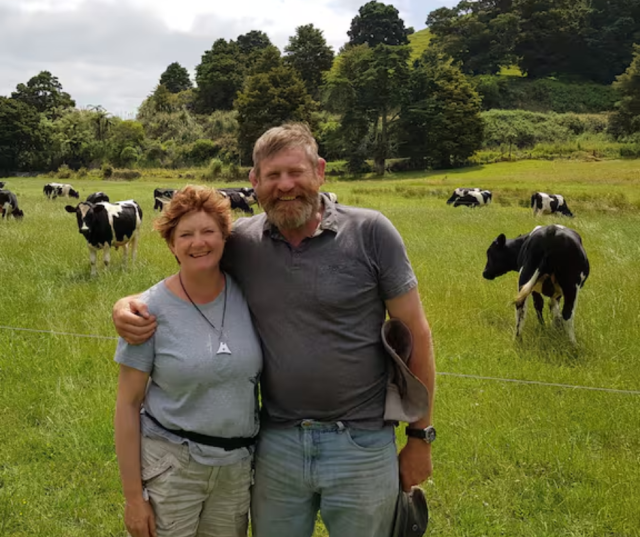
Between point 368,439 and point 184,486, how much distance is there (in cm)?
79

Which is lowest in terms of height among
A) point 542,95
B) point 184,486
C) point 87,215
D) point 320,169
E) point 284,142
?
point 184,486

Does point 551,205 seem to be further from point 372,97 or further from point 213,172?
point 213,172

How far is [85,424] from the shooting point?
465 centimetres

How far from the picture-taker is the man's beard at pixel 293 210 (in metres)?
2.26

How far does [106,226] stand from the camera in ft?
35.1

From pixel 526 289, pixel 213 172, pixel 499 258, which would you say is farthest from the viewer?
pixel 213 172

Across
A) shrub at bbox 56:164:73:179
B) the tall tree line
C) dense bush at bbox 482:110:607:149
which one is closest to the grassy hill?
the tall tree line

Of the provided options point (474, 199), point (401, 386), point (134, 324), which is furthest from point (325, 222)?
point (474, 199)

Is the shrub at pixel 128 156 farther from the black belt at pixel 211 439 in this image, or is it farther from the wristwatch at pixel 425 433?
the wristwatch at pixel 425 433

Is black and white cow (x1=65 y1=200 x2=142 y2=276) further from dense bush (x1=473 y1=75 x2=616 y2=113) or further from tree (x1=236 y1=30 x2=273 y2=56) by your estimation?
tree (x1=236 y1=30 x2=273 y2=56)

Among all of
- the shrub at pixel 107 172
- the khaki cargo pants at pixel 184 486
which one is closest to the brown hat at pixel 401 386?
the khaki cargo pants at pixel 184 486

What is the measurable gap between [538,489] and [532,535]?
505 millimetres

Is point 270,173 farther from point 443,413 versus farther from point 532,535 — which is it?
point 443,413

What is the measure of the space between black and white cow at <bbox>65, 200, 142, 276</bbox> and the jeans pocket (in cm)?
894
